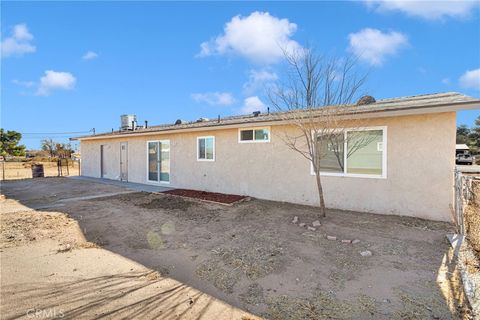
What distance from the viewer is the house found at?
19.7ft

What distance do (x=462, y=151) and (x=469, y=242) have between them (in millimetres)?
38443

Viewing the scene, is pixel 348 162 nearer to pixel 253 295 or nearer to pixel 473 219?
pixel 473 219

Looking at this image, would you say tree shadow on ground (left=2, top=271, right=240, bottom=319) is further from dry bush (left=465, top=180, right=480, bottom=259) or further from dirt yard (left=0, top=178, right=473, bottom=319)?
dry bush (left=465, top=180, right=480, bottom=259)

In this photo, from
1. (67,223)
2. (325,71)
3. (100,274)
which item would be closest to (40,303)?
(100,274)

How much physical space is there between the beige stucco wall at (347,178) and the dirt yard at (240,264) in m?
0.53

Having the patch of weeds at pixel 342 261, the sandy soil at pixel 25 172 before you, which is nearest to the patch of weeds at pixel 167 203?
the patch of weeds at pixel 342 261

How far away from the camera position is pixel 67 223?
6.26 m

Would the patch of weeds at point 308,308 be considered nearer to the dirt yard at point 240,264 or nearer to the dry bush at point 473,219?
the dirt yard at point 240,264

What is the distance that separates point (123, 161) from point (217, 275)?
43.7 ft

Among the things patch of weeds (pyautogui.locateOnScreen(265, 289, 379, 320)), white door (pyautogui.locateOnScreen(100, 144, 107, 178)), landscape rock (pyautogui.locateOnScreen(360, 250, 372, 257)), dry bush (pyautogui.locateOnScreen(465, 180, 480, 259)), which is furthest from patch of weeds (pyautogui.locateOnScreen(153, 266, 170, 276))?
white door (pyautogui.locateOnScreen(100, 144, 107, 178))

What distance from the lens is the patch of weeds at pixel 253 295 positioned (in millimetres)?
2994

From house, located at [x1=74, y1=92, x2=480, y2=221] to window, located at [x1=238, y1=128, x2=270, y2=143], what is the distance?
0.04 metres

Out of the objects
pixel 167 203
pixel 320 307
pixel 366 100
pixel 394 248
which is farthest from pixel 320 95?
pixel 167 203

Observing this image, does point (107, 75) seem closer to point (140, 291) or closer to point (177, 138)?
point (177, 138)
